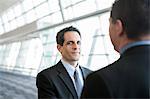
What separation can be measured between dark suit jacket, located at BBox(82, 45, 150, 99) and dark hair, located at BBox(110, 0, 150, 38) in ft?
0.23

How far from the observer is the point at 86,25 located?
1438 centimetres

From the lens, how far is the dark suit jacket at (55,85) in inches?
91.4

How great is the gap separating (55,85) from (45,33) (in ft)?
57.8

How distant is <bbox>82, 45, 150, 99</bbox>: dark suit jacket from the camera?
41.6 inches

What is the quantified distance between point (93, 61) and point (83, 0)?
2.91 meters

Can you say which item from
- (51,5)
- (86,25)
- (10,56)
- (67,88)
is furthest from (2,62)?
(67,88)

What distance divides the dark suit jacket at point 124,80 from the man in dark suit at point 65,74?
1.23 m

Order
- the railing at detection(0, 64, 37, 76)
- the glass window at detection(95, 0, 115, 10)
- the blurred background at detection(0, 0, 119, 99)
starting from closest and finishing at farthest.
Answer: the glass window at detection(95, 0, 115, 10) < the blurred background at detection(0, 0, 119, 99) < the railing at detection(0, 64, 37, 76)

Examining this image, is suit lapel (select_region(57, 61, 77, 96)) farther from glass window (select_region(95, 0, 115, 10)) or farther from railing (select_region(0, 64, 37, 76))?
railing (select_region(0, 64, 37, 76))

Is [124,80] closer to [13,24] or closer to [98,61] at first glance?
[98,61]

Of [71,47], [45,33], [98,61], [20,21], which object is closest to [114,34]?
[71,47]

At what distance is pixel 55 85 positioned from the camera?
2.38 metres

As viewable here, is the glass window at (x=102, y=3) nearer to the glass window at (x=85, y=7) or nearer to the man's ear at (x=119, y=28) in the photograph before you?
the glass window at (x=85, y=7)

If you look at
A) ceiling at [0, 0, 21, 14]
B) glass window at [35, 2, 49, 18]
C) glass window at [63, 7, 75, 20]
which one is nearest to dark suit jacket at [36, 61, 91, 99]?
glass window at [63, 7, 75, 20]
